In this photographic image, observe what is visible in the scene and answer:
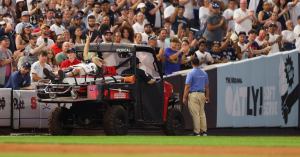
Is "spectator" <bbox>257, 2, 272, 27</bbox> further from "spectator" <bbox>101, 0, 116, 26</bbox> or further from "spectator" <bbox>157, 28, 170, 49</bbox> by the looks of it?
"spectator" <bbox>101, 0, 116, 26</bbox>

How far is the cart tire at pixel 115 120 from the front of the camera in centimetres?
2186

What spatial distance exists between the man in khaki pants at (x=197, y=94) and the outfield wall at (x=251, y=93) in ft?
4.55

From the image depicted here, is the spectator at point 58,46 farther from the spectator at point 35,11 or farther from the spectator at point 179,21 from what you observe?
the spectator at point 179,21

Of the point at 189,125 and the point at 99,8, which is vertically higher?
the point at 99,8

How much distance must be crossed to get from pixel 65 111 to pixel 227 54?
24.5ft

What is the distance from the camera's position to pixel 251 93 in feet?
94.2

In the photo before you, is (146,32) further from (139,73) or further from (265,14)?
(265,14)

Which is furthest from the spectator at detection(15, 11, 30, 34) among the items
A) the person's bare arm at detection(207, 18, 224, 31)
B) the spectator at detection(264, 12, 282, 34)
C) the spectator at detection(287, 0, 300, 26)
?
the spectator at detection(287, 0, 300, 26)

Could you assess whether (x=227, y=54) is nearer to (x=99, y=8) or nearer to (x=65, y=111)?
(x=99, y=8)

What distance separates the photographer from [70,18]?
93.8 ft

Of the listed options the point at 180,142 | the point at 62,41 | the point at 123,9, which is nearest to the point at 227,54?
the point at 123,9

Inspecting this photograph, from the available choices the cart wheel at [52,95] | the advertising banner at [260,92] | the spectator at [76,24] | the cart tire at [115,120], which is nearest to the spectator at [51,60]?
the spectator at [76,24]

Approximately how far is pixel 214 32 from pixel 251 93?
7.98ft

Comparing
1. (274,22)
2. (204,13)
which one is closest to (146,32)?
(204,13)
